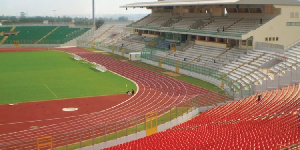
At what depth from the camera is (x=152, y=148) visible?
16812 mm

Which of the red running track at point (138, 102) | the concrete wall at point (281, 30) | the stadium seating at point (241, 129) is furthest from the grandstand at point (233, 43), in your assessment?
the stadium seating at point (241, 129)

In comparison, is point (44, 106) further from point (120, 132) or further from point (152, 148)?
point (152, 148)

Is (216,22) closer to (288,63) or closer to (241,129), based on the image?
(288,63)

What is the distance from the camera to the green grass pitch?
112ft

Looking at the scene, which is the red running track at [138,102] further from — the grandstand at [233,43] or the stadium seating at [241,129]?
the stadium seating at [241,129]

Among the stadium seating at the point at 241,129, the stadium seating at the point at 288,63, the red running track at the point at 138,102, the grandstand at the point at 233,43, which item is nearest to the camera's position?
the stadium seating at the point at 241,129

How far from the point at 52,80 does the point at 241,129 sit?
26.9m

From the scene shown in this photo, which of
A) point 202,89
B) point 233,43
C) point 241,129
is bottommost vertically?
point 202,89

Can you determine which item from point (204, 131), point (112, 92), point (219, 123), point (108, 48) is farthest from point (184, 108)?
point (108, 48)

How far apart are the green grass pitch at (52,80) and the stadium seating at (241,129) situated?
13.5 metres

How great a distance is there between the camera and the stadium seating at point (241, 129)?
49.9 ft

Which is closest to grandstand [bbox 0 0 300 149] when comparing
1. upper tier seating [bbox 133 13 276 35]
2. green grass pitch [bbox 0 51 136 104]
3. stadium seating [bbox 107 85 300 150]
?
stadium seating [bbox 107 85 300 150]

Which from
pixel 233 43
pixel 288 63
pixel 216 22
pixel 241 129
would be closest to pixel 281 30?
pixel 233 43

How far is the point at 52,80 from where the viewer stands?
41406 mm
